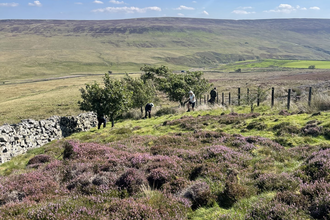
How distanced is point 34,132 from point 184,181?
1633 centimetres

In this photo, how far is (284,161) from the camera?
8734 mm

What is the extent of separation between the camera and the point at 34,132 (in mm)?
19484

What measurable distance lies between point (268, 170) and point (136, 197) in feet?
14.3

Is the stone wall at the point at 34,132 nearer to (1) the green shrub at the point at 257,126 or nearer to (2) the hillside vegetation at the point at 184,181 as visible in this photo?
(2) the hillside vegetation at the point at 184,181

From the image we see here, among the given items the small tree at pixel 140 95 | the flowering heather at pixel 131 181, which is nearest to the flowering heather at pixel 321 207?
the flowering heather at pixel 131 181

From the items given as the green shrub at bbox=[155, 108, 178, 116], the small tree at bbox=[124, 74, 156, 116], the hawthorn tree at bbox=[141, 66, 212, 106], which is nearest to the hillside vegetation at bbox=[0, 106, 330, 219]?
the green shrub at bbox=[155, 108, 178, 116]

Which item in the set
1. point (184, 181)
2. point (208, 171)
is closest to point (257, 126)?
point (208, 171)

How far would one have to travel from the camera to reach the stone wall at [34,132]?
627 inches

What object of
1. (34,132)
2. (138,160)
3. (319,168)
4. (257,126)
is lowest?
(34,132)

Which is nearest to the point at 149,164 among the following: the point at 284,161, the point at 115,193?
the point at 115,193

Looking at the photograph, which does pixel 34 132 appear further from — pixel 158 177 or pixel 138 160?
pixel 158 177

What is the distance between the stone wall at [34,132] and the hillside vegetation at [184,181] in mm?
4076

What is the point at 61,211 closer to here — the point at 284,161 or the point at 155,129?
the point at 284,161

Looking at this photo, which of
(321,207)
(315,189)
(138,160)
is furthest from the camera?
(138,160)
